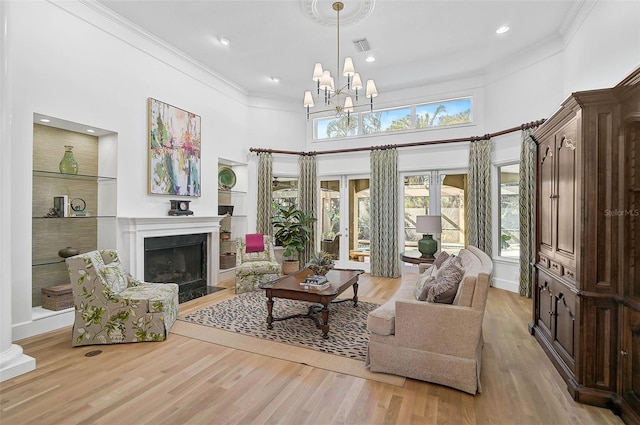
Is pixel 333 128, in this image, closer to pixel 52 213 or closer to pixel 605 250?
pixel 52 213

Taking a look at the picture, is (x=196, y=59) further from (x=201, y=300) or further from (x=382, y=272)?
(x=382, y=272)

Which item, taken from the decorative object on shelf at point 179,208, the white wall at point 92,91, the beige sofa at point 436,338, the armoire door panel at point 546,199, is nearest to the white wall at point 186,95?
the white wall at point 92,91

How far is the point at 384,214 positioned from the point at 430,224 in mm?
1472

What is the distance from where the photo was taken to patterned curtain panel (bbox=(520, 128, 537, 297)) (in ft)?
15.7

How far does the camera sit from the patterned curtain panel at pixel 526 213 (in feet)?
15.7

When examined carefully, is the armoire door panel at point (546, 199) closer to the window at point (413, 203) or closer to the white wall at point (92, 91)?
the window at point (413, 203)

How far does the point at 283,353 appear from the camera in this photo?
2982 millimetres

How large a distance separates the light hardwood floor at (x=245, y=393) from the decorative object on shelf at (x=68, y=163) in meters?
1.96

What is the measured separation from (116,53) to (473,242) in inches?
246

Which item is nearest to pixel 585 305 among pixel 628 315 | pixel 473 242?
pixel 628 315

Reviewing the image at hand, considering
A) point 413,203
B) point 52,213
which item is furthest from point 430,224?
point 52,213

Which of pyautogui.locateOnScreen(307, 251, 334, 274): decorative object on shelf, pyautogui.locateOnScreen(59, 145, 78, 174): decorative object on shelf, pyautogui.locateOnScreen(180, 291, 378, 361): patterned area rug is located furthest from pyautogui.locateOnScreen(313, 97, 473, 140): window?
pyautogui.locateOnScreen(59, 145, 78, 174): decorative object on shelf

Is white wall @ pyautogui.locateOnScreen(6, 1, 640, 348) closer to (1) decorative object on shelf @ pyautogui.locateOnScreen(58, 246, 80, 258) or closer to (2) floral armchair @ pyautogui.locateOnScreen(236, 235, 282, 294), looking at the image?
(1) decorative object on shelf @ pyautogui.locateOnScreen(58, 246, 80, 258)

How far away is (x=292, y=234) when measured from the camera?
21.3ft
